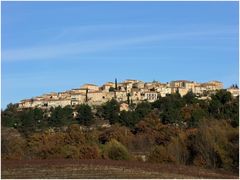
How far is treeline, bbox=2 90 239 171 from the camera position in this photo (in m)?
28.8

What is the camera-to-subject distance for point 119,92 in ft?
363

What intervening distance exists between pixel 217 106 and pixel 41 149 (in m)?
20.6

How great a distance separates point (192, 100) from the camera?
6394cm

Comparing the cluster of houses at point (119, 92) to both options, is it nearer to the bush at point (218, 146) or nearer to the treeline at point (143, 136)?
the treeline at point (143, 136)

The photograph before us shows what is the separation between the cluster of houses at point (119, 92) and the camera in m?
106

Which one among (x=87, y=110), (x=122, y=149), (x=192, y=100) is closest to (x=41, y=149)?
(x=122, y=149)

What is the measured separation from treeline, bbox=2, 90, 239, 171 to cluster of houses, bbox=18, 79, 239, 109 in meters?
38.4

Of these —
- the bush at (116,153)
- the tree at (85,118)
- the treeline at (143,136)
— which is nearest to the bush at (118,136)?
the treeline at (143,136)

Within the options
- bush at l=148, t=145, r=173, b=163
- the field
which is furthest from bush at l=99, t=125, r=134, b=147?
the field

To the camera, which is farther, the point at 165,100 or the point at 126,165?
the point at 165,100

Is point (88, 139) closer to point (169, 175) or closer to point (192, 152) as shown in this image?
point (192, 152)

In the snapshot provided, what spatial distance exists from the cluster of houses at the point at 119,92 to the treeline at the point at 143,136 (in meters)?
38.4

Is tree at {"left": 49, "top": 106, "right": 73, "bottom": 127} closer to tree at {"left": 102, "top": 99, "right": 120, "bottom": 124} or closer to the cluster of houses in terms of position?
tree at {"left": 102, "top": 99, "right": 120, "bottom": 124}

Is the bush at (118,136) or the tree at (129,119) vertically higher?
the tree at (129,119)
